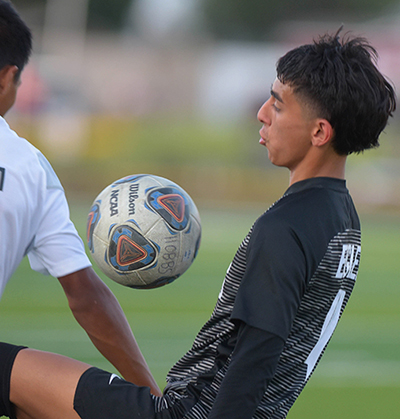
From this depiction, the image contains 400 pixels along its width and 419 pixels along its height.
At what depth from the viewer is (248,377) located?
2178mm

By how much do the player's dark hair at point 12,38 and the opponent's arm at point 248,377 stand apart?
1561mm

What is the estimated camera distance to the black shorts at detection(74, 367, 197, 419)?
96.0 inches

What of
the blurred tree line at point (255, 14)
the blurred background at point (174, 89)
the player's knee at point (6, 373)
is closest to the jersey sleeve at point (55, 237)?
the player's knee at point (6, 373)

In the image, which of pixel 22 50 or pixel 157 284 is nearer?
pixel 22 50

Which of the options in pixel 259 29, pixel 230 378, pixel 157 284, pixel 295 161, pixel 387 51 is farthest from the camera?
pixel 259 29

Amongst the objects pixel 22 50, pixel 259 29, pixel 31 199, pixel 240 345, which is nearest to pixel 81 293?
pixel 31 199

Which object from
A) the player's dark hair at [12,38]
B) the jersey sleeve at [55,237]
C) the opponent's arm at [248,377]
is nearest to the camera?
the opponent's arm at [248,377]

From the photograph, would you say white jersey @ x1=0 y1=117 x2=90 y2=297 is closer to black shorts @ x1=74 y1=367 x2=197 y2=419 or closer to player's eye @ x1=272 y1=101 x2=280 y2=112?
black shorts @ x1=74 y1=367 x2=197 y2=419

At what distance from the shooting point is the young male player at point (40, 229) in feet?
8.54

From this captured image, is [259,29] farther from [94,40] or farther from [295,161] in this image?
[295,161]

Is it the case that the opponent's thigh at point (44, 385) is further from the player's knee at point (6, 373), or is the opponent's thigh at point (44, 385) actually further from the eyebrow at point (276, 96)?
the eyebrow at point (276, 96)

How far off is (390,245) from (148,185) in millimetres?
12790

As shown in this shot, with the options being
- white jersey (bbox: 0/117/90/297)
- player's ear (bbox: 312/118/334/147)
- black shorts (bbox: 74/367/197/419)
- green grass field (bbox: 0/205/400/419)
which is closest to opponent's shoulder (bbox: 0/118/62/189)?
white jersey (bbox: 0/117/90/297)

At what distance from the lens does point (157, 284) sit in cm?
326
